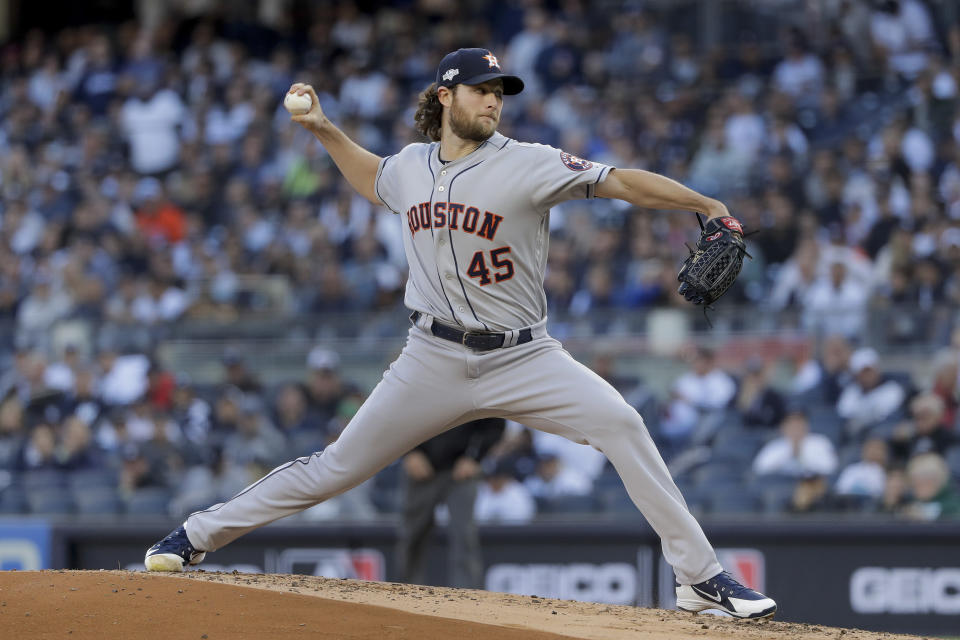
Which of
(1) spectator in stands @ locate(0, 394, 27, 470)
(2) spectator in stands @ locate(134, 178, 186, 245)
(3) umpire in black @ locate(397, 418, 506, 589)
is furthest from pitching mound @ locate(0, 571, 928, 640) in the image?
(2) spectator in stands @ locate(134, 178, 186, 245)

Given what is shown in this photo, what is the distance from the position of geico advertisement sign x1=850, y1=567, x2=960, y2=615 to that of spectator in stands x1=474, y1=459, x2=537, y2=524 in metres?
2.23

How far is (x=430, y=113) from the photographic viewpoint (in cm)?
483

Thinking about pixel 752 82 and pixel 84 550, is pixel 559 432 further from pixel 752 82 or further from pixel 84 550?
pixel 752 82

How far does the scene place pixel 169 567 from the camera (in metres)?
4.90

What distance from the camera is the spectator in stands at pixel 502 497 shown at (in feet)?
29.9

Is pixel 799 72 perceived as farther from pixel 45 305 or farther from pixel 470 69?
pixel 470 69

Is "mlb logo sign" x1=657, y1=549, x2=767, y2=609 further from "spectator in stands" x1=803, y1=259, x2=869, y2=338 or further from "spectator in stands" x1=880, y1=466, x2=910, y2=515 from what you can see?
"spectator in stands" x1=803, y1=259, x2=869, y2=338

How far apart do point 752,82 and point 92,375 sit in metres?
6.50

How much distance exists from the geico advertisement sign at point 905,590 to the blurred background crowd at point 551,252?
454 millimetres

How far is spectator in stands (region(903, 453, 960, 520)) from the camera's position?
27.1ft

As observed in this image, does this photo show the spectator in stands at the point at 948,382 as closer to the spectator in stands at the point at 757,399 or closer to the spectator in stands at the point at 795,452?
the spectator in stands at the point at 795,452

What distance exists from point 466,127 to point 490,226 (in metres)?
0.39

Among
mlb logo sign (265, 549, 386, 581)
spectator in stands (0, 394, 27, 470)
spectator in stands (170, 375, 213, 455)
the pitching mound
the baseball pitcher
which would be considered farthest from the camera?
spectator in stands (0, 394, 27, 470)

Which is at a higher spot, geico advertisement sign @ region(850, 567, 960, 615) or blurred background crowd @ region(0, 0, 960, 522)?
blurred background crowd @ region(0, 0, 960, 522)
